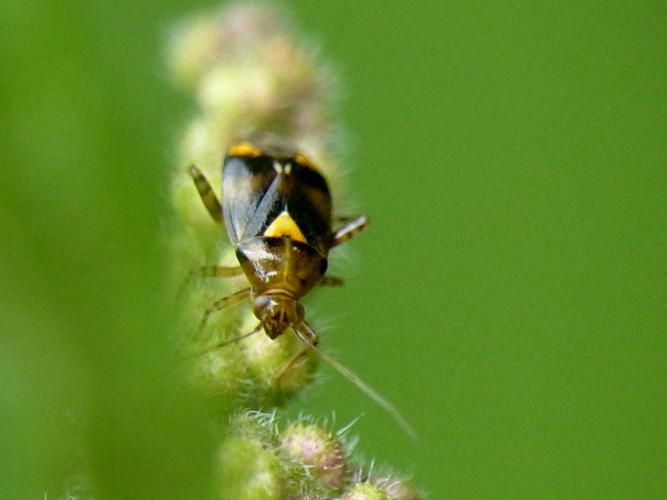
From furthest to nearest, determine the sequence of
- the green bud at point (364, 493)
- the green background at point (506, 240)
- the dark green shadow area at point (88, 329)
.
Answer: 1. the green background at point (506, 240)
2. the green bud at point (364, 493)
3. the dark green shadow area at point (88, 329)

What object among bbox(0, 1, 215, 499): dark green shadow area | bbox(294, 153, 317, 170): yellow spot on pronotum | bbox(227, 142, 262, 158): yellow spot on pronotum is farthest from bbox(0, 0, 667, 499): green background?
bbox(0, 1, 215, 499): dark green shadow area

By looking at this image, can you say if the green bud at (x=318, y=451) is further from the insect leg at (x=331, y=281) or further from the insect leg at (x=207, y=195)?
the insect leg at (x=331, y=281)

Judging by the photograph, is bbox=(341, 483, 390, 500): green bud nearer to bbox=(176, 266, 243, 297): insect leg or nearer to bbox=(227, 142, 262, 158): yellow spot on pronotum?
bbox=(176, 266, 243, 297): insect leg

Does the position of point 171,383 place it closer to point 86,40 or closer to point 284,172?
point 86,40

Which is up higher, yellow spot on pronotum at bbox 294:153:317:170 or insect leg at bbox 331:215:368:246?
insect leg at bbox 331:215:368:246

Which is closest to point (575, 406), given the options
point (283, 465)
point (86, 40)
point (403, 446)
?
point (403, 446)

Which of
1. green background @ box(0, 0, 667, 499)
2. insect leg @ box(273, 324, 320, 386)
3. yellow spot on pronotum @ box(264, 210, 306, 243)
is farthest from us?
green background @ box(0, 0, 667, 499)

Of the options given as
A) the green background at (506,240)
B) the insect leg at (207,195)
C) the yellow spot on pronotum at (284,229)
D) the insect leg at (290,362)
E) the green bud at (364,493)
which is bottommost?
the green bud at (364,493)

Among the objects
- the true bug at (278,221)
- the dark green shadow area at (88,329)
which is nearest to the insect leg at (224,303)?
the true bug at (278,221)

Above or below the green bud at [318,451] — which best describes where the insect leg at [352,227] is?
above
